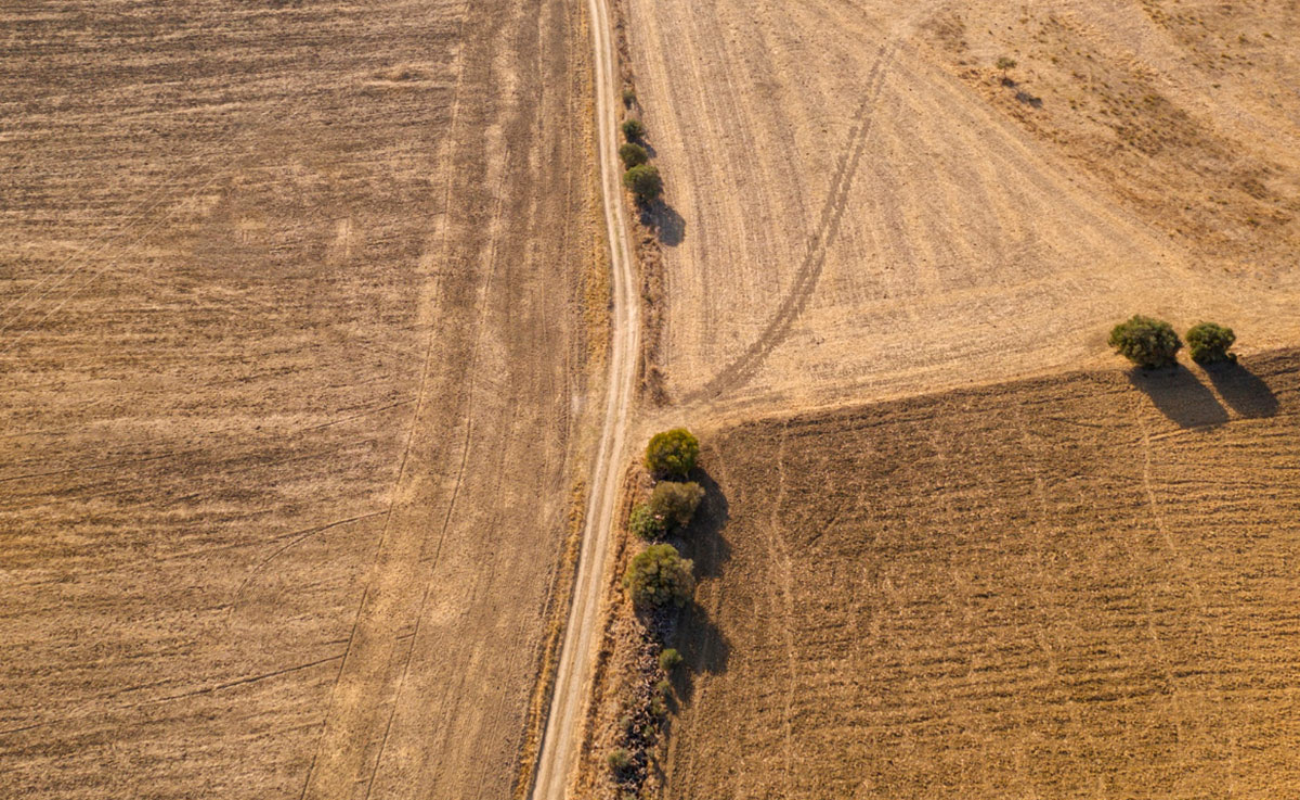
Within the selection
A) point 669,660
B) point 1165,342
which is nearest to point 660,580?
point 669,660

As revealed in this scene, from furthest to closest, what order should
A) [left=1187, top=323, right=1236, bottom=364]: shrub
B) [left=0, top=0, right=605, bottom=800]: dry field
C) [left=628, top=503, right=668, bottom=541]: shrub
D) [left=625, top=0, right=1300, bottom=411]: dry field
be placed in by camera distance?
[left=625, top=0, right=1300, bottom=411]: dry field → [left=1187, top=323, right=1236, bottom=364]: shrub → [left=628, top=503, right=668, bottom=541]: shrub → [left=0, top=0, right=605, bottom=800]: dry field

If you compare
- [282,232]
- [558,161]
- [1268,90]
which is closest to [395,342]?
[282,232]

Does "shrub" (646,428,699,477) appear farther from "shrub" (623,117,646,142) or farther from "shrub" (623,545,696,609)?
"shrub" (623,117,646,142)

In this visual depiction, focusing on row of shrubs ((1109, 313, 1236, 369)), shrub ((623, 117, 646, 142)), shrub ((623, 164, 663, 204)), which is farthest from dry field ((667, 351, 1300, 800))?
shrub ((623, 117, 646, 142))

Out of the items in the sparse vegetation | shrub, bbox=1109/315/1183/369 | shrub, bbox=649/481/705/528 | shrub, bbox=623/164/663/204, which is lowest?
the sparse vegetation

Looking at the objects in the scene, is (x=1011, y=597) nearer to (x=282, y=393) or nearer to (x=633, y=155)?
(x=633, y=155)

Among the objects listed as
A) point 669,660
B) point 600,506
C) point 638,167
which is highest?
point 638,167

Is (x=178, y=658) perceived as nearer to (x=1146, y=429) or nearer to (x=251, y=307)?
(x=251, y=307)
